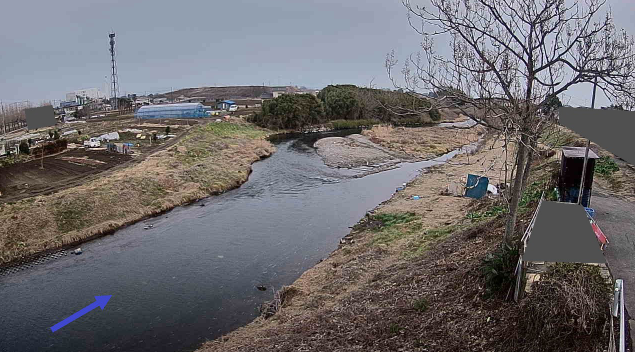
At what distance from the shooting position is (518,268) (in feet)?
24.9

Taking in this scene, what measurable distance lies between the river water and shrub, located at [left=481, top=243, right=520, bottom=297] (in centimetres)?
744

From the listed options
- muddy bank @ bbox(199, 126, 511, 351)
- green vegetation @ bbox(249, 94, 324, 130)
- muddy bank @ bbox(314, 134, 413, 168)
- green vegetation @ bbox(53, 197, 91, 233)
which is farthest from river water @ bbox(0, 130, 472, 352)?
green vegetation @ bbox(249, 94, 324, 130)

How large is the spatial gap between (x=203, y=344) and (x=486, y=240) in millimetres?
8251

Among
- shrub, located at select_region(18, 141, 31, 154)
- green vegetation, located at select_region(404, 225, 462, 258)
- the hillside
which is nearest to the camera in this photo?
green vegetation, located at select_region(404, 225, 462, 258)

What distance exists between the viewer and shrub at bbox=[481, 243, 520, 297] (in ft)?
26.2

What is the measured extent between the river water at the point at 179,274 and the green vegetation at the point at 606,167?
1090 cm

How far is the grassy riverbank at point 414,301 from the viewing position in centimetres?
718

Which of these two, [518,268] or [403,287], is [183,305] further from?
[518,268]

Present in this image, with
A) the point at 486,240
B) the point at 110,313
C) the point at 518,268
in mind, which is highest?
the point at 518,268

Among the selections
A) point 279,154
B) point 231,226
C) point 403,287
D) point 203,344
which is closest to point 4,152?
point 231,226

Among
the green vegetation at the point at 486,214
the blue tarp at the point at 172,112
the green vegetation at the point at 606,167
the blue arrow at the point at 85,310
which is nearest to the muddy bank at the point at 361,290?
the green vegetation at the point at 486,214

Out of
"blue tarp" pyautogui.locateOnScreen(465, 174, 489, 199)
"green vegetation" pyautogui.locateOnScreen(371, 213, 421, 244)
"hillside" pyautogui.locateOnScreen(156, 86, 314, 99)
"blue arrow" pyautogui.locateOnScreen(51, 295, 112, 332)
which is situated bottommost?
"blue arrow" pyautogui.locateOnScreen(51, 295, 112, 332)

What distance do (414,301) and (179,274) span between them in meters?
9.92

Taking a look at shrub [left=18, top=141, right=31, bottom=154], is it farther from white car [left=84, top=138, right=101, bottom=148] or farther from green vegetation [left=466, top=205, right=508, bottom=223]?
green vegetation [left=466, top=205, right=508, bottom=223]
